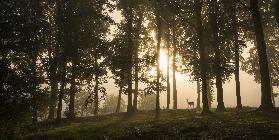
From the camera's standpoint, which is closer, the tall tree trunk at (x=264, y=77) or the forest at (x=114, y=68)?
the forest at (x=114, y=68)

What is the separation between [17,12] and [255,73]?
33902mm

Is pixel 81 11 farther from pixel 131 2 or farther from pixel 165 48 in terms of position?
pixel 165 48

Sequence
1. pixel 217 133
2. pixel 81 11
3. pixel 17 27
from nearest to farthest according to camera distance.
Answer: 1. pixel 217 133
2. pixel 17 27
3. pixel 81 11

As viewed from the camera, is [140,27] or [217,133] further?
[140,27]

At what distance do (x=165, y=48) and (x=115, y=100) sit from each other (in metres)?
73.8

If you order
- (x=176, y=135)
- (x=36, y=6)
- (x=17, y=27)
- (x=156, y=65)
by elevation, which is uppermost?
(x=36, y=6)

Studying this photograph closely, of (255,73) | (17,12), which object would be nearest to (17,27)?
(17,12)

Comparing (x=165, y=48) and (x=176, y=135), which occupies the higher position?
(x=165, y=48)

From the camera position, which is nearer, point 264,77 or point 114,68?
point 264,77

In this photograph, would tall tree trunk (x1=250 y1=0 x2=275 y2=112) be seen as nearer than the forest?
No

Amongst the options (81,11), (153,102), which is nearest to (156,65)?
(81,11)

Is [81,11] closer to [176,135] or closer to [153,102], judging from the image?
[176,135]

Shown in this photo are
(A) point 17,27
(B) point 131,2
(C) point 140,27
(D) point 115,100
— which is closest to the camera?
(A) point 17,27

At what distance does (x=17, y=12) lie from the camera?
28.9 metres
